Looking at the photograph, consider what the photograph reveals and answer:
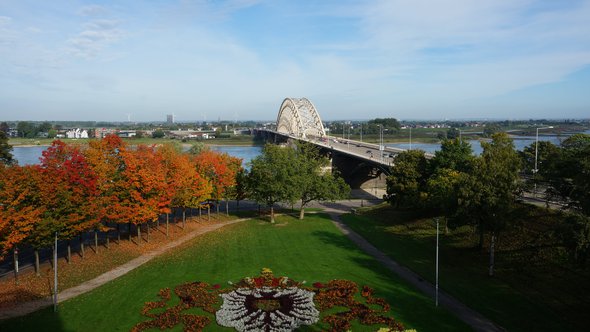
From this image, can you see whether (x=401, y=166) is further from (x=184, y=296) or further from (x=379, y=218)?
(x=184, y=296)

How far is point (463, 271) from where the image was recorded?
30453mm

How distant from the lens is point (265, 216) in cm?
5244

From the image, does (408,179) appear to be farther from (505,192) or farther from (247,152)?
(247,152)

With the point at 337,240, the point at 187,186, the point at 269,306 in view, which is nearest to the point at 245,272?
the point at 269,306

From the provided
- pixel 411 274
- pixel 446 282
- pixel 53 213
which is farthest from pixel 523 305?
pixel 53 213

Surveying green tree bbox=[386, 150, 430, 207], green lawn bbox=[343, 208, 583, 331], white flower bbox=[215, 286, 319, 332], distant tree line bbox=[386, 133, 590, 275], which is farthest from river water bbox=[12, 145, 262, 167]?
white flower bbox=[215, 286, 319, 332]

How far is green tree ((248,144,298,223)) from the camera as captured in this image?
47500mm

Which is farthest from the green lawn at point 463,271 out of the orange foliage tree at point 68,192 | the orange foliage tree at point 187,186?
the orange foliage tree at point 68,192

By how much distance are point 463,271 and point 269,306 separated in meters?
14.4

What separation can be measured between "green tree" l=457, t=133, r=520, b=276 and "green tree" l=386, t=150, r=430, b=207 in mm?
14598

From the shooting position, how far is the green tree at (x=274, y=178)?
47.5 metres

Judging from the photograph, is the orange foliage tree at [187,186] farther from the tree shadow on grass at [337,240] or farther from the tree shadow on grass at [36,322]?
the tree shadow on grass at [36,322]

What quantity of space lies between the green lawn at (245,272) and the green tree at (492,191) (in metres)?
6.91

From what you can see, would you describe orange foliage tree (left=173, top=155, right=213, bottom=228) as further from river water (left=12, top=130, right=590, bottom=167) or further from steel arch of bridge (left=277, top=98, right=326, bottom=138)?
steel arch of bridge (left=277, top=98, right=326, bottom=138)
